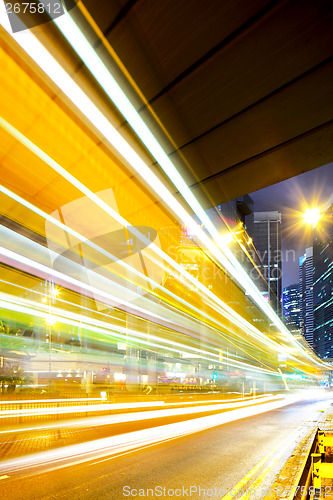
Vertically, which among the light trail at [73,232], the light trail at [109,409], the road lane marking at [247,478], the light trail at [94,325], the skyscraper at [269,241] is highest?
the skyscraper at [269,241]

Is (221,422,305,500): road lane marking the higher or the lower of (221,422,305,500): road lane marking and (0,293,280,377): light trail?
the lower

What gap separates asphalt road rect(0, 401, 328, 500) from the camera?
19.3 feet

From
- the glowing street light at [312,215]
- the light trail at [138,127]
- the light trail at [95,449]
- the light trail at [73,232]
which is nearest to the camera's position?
the light trail at [138,127]

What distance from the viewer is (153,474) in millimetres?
6992

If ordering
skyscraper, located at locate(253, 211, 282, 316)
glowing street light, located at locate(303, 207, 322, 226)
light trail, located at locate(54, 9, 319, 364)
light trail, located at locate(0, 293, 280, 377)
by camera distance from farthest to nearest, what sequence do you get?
skyscraper, located at locate(253, 211, 282, 316)
light trail, located at locate(0, 293, 280, 377)
glowing street light, located at locate(303, 207, 322, 226)
light trail, located at locate(54, 9, 319, 364)

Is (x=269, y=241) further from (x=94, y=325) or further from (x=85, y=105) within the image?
(x=85, y=105)

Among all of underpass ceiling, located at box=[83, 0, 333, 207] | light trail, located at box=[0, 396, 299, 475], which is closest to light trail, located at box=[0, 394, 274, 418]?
light trail, located at box=[0, 396, 299, 475]

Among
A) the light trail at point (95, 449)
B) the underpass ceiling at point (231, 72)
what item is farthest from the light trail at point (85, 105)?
the light trail at point (95, 449)

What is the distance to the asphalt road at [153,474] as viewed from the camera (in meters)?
5.87

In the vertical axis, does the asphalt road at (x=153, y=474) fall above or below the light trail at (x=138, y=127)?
below

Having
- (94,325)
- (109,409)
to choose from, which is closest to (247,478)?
(109,409)

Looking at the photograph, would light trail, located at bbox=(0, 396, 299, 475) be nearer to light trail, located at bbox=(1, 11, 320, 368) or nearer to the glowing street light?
light trail, located at bbox=(1, 11, 320, 368)

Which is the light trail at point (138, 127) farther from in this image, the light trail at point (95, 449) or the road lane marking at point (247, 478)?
the light trail at point (95, 449)

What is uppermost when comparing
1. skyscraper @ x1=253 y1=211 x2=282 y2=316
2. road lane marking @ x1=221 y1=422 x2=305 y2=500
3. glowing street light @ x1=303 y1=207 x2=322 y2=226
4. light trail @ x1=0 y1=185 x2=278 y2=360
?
skyscraper @ x1=253 y1=211 x2=282 y2=316
